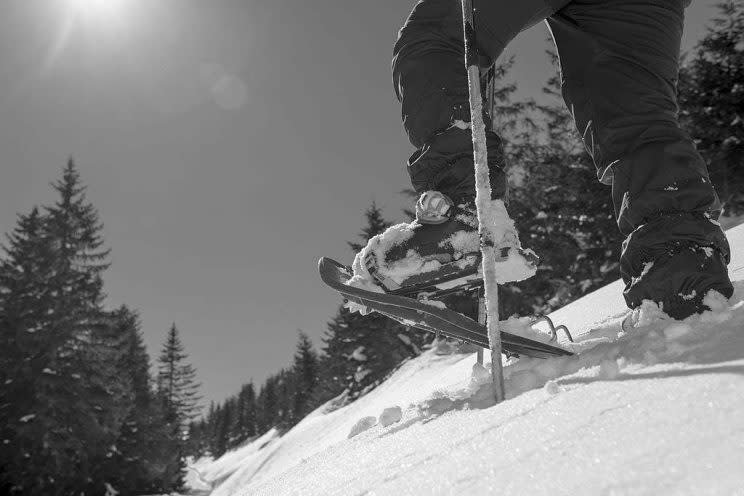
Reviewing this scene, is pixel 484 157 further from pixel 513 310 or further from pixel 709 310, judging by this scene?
pixel 513 310

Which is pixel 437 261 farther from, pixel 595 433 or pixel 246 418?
pixel 246 418

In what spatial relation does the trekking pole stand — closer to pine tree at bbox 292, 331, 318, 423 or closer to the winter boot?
the winter boot

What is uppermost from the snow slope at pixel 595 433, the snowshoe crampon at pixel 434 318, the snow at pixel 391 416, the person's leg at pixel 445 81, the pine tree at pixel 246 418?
the pine tree at pixel 246 418

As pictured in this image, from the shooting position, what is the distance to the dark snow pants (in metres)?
1.42

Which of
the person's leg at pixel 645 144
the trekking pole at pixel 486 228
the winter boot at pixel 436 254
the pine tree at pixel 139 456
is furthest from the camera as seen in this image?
the pine tree at pixel 139 456

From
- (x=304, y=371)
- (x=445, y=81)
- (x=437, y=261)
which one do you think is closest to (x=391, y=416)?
(x=437, y=261)

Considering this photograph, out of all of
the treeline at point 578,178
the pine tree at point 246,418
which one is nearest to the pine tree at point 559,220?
the treeline at point 578,178

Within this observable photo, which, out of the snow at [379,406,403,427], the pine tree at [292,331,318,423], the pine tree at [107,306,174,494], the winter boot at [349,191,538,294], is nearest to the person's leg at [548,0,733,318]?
the winter boot at [349,191,538,294]

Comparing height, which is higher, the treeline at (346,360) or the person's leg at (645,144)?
the treeline at (346,360)

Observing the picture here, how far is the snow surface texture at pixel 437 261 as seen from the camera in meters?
1.43

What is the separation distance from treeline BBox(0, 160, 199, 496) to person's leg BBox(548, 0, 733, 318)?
19565 mm

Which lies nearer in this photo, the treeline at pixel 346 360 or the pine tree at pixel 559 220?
the pine tree at pixel 559 220

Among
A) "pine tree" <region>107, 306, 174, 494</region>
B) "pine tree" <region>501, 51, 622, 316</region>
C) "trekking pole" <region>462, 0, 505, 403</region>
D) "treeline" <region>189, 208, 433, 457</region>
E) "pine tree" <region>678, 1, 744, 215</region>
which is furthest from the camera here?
"treeline" <region>189, 208, 433, 457</region>

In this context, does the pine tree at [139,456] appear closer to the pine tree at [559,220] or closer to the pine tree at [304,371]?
the pine tree at [559,220]
